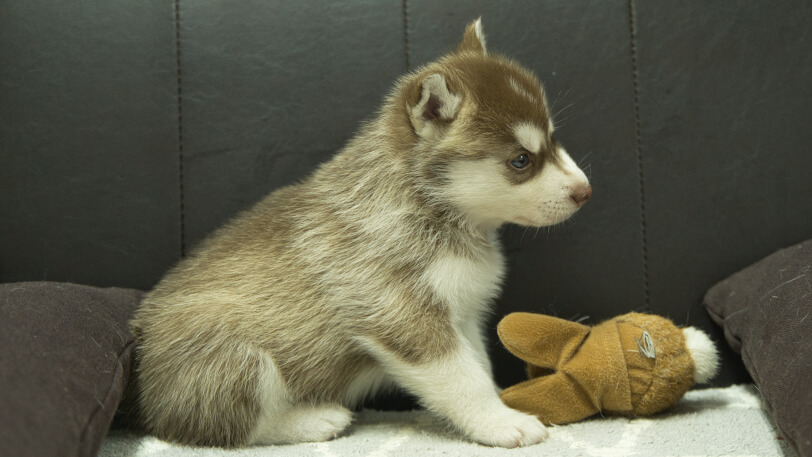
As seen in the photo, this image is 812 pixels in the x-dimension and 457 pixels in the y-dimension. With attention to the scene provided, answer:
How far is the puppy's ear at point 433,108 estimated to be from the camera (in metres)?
1.97

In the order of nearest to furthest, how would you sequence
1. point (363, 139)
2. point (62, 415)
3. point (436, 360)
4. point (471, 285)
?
point (62, 415) → point (436, 360) → point (471, 285) → point (363, 139)

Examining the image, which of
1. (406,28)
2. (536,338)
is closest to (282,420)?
(536,338)

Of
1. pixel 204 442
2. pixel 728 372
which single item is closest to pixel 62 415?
pixel 204 442

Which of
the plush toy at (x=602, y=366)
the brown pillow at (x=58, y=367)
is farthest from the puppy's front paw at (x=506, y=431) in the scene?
the brown pillow at (x=58, y=367)

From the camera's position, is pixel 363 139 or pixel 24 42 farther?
pixel 24 42

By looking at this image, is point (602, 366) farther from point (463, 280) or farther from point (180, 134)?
point (180, 134)

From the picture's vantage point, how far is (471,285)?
2.10 meters

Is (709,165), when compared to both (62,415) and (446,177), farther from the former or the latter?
(62,415)

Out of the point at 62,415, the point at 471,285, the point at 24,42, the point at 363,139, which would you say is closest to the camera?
the point at 62,415

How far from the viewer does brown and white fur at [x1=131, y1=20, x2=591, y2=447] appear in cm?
197

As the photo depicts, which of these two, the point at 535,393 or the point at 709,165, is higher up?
the point at 709,165

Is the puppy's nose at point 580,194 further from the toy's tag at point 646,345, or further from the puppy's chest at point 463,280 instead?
the toy's tag at point 646,345

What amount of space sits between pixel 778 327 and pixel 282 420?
1415 mm

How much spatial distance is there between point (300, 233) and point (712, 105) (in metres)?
1.54
